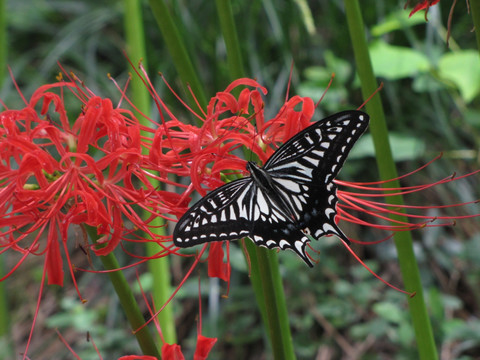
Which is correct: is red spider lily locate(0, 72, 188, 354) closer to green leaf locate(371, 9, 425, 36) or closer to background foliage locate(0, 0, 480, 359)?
green leaf locate(371, 9, 425, 36)

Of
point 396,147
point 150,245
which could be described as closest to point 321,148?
point 150,245

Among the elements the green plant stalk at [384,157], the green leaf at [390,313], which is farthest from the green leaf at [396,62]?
the green plant stalk at [384,157]

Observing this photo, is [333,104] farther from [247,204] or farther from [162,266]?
[247,204]

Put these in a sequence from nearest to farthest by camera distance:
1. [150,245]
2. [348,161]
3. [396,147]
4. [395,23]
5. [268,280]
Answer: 1. [268,280]
2. [150,245]
3. [395,23]
4. [396,147]
5. [348,161]

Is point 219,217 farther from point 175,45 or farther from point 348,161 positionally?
point 348,161

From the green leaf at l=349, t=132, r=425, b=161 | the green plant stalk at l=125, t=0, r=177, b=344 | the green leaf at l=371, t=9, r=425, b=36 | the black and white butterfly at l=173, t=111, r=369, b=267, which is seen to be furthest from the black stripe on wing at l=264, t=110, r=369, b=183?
the green leaf at l=349, t=132, r=425, b=161

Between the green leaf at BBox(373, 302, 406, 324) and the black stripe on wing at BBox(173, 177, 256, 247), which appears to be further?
the green leaf at BBox(373, 302, 406, 324)
